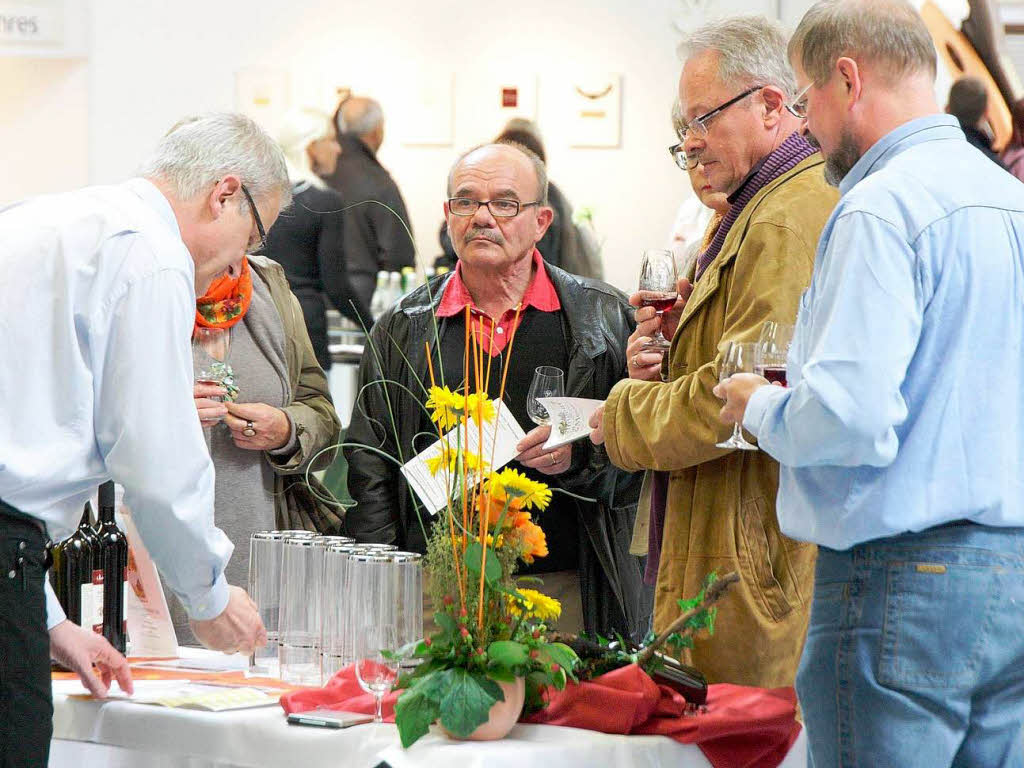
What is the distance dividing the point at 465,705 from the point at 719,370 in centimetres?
65

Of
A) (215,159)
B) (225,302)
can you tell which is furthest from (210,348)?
(215,159)

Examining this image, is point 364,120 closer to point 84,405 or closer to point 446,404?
point 446,404

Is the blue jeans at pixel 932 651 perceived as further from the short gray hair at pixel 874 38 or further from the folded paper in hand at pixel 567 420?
the folded paper in hand at pixel 567 420

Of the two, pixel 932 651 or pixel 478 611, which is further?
pixel 478 611

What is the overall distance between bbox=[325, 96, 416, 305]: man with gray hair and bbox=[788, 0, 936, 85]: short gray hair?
227 inches

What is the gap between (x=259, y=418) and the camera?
9.42ft

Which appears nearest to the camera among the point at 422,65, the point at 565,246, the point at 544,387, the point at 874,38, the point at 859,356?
the point at 859,356

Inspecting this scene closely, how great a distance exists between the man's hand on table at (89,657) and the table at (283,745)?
0.11 ft

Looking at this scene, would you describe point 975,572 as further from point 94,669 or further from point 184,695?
point 94,669

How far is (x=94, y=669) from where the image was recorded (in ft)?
6.95

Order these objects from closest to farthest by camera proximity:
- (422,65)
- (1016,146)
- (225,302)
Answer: (225,302) < (1016,146) < (422,65)

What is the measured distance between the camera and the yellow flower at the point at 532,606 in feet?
6.15

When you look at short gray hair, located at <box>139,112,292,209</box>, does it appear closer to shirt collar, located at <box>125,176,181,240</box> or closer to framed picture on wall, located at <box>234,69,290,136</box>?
shirt collar, located at <box>125,176,181,240</box>

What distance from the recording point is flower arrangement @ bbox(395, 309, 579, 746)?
1.78m
